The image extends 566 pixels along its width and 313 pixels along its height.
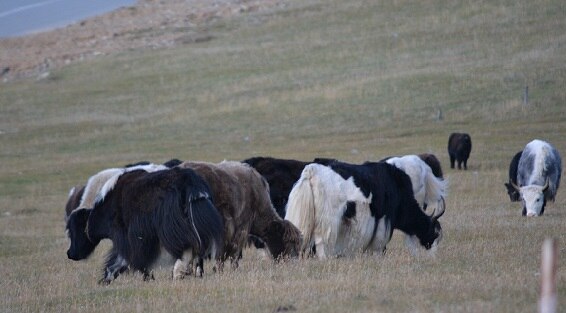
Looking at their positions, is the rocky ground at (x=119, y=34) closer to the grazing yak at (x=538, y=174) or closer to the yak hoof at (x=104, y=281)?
the grazing yak at (x=538, y=174)

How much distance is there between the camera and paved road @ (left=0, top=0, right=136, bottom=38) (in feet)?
109

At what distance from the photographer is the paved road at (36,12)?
3319cm

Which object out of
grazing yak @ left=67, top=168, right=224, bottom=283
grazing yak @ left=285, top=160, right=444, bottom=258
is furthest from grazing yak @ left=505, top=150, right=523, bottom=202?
grazing yak @ left=67, top=168, right=224, bottom=283

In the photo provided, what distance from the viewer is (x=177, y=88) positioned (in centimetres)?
5259

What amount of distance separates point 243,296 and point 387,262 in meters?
2.36

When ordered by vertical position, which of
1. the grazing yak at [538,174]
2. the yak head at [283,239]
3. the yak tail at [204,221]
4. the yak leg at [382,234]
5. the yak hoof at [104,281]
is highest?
the yak tail at [204,221]

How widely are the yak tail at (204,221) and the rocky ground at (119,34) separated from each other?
167ft

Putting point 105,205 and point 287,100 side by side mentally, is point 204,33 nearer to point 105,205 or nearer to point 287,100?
point 287,100

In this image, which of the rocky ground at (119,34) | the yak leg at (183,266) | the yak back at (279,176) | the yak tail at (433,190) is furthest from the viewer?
the rocky ground at (119,34)

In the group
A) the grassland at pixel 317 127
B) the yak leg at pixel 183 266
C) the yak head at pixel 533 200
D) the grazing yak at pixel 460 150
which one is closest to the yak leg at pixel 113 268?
the grassland at pixel 317 127

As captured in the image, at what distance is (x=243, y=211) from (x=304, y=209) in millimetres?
726

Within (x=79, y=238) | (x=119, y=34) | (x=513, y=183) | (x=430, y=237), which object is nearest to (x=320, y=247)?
(x=430, y=237)

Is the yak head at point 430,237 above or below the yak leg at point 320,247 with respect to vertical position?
below

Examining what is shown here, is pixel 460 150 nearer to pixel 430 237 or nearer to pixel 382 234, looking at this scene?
pixel 430 237
